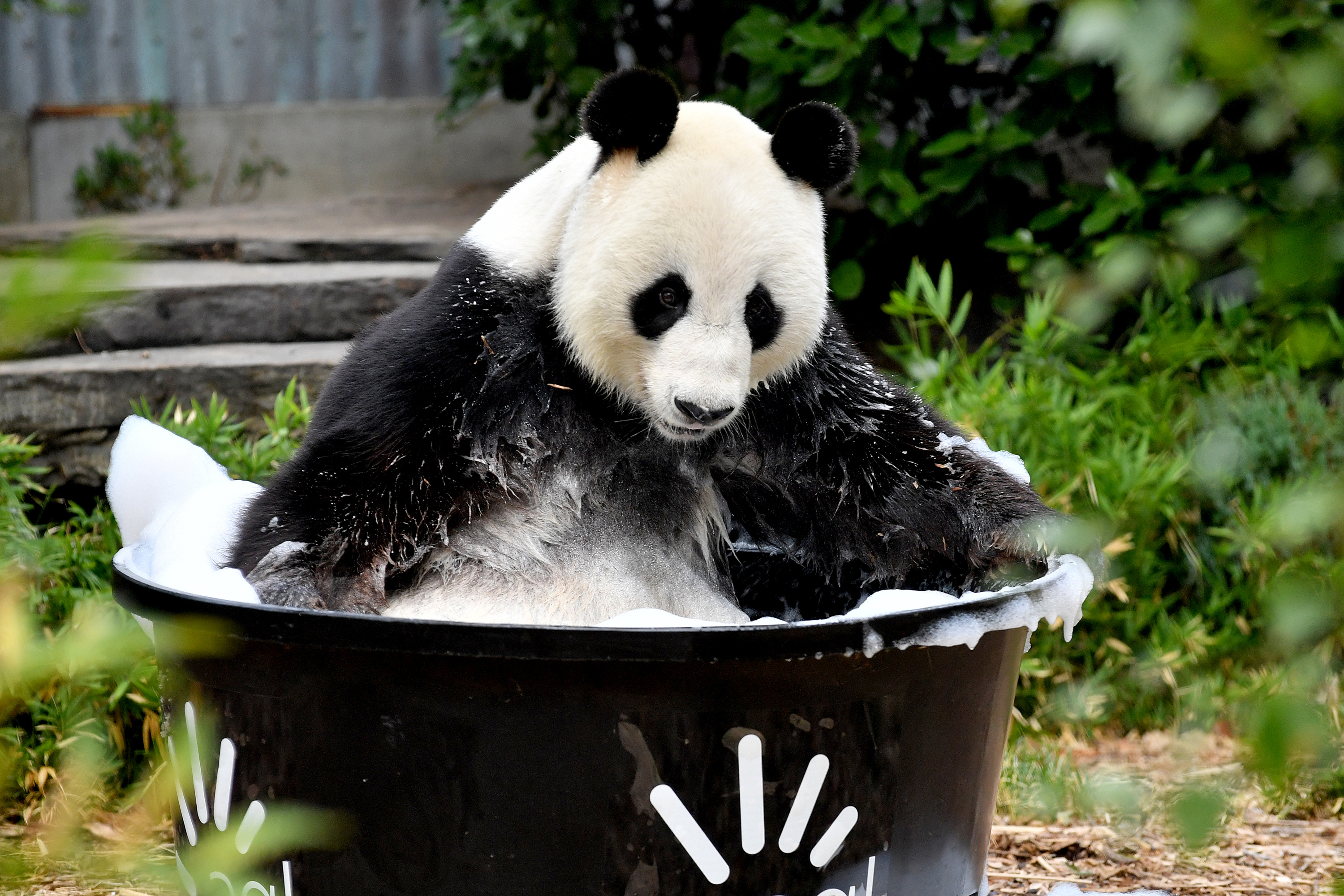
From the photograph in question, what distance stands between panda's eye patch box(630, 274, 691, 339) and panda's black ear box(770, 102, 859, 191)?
0.78 feet

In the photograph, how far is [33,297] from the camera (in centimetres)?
39

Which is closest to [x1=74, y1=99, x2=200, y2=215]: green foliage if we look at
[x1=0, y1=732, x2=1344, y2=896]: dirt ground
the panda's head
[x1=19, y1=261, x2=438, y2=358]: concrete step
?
[x1=19, y1=261, x2=438, y2=358]: concrete step

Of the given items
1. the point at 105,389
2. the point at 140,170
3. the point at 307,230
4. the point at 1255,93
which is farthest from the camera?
the point at 140,170

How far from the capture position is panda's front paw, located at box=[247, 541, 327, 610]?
1496 millimetres

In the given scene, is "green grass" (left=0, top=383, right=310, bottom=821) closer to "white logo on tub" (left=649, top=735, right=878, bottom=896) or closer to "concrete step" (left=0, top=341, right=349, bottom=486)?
"concrete step" (left=0, top=341, right=349, bottom=486)

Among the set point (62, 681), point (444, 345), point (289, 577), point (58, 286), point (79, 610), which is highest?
point (58, 286)

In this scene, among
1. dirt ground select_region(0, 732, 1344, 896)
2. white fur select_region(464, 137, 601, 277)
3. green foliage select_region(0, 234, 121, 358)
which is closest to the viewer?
green foliage select_region(0, 234, 121, 358)

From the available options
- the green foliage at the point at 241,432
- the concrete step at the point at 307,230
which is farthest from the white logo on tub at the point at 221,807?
the concrete step at the point at 307,230

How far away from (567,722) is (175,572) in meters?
0.56

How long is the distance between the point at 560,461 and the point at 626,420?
0.35ft

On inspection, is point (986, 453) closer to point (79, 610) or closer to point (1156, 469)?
point (1156, 469)

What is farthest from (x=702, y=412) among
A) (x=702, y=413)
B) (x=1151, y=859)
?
(x=1151, y=859)

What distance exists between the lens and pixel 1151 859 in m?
2.37

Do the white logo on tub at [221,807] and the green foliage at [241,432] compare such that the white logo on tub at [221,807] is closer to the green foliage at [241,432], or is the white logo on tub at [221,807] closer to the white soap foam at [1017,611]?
the white soap foam at [1017,611]
